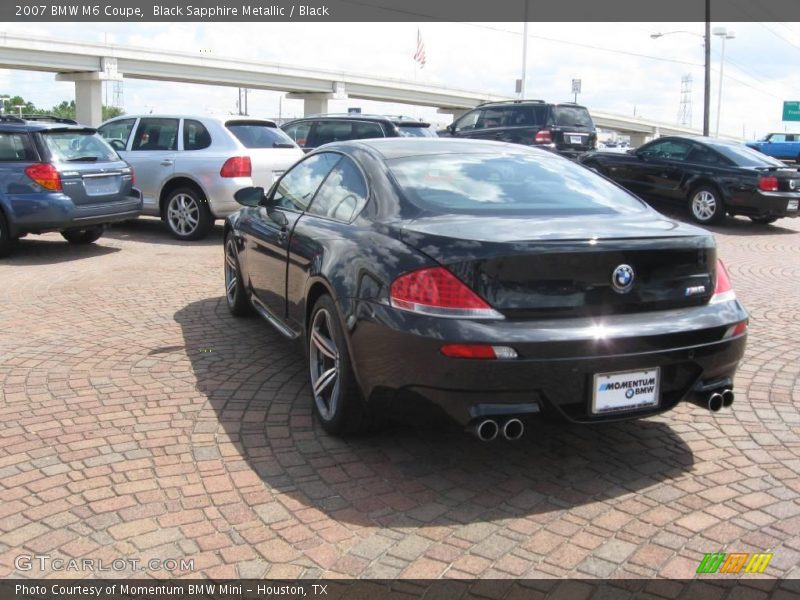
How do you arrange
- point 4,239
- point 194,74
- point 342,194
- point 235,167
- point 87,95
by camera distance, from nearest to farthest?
1. point 342,194
2. point 4,239
3. point 235,167
4. point 87,95
5. point 194,74

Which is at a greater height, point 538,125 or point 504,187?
point 538,125

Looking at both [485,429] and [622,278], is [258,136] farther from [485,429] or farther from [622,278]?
[485,429]

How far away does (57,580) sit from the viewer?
2932 mm

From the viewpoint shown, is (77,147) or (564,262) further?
(77,147)

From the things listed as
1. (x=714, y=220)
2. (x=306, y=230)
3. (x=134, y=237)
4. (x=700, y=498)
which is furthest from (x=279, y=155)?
(x=700, y=498)

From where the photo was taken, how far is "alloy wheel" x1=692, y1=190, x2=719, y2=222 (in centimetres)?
1412

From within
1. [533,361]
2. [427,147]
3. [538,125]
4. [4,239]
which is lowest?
[4,239]

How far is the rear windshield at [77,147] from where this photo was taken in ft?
33.0

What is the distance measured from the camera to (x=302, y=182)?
5.52 m

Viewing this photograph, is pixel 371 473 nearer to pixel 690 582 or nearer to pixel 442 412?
pixel 442 412

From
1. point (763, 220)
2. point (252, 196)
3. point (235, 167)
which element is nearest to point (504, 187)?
point (252, 196)

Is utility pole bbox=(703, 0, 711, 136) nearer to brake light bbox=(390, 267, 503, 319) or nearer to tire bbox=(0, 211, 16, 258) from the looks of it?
tire bbox=(0, 211, 16, 258)

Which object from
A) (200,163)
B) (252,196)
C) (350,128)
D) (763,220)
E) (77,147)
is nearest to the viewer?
(252,196)

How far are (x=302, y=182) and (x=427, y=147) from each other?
1.09 metres
